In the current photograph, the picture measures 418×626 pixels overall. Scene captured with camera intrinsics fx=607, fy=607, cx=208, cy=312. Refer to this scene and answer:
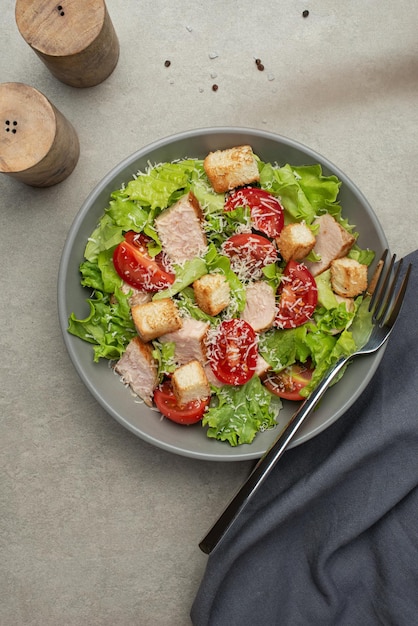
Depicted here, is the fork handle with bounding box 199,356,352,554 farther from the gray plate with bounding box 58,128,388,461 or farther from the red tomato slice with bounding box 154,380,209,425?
the red tomato slice with bounding box 154,380,209,425

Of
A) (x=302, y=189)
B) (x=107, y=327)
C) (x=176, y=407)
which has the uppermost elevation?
(x=302, y=189)

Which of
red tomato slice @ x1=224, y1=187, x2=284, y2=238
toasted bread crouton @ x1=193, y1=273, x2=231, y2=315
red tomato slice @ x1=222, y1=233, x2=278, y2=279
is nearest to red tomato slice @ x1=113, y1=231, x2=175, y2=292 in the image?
toasted bread crouton @ x1=193, y1=273, x2=231, y2=315

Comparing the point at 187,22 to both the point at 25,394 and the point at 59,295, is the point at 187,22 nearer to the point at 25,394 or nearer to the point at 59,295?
the point at 59,295

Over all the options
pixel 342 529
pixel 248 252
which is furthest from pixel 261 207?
pixel 342 529

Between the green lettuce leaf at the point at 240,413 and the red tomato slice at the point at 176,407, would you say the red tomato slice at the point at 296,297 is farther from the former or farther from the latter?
the red tomato slice at the point at 176,407

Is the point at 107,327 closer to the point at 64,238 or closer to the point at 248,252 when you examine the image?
the point at 64,238

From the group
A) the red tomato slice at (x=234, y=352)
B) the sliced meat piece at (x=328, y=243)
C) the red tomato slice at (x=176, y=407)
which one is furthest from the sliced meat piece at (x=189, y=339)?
the sliced meat piece at (x=328, y=243)

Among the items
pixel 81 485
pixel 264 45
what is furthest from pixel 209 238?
pixel 81 485
